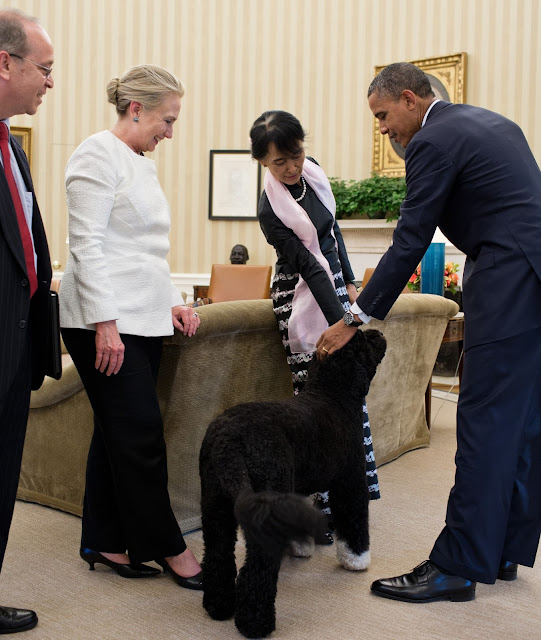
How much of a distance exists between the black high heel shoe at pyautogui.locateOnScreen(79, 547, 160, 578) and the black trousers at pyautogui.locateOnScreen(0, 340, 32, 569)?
50 centimetres

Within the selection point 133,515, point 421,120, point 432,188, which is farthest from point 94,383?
point 421,120

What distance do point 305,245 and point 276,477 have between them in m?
0.96

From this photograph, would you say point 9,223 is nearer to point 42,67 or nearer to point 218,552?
point 42,67

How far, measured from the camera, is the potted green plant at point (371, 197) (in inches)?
282

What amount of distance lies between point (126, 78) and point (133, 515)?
1307mm

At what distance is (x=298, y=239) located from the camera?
2.65 m

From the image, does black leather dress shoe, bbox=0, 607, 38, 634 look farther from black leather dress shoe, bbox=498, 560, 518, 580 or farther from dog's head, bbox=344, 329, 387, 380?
black leather dress shoe, bbox=498, 560, 518, 580

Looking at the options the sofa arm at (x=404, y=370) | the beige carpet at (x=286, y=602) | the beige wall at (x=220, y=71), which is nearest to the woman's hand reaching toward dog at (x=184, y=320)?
the beige carpet at (x=286, y=602)

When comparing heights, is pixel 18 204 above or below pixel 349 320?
above

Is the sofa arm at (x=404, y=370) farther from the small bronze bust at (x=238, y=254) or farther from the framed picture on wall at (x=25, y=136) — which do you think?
the framed picture on wall at (x=25, y=136)

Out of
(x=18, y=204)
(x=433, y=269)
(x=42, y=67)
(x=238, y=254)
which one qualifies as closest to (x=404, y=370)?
(x=433, y=269)

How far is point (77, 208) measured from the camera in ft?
6.91

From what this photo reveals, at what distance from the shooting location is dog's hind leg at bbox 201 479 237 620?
6.59ft

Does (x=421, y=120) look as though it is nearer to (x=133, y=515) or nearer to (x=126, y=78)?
(x=126, y=78)
